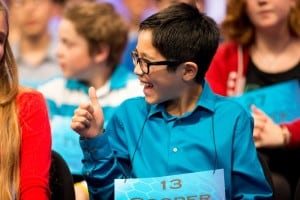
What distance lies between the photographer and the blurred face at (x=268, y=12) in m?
3.16

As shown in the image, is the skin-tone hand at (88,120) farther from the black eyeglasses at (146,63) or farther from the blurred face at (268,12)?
the blurred face at (268,12)

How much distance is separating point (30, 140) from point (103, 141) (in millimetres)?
248

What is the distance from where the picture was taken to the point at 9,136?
2295 millimetres

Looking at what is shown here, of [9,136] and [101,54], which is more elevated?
[9,136]

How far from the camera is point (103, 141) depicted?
2.24 meters

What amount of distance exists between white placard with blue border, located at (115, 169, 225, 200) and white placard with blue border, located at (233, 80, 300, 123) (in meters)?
0.85

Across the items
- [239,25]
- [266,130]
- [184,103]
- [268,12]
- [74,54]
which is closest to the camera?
[184,103]

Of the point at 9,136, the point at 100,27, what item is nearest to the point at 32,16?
the point at 100,27

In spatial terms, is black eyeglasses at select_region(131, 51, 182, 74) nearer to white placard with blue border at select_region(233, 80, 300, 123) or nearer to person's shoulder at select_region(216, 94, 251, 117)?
person's shoulder at select_region(216, 94, 251, 117)

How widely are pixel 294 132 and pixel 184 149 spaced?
78cm

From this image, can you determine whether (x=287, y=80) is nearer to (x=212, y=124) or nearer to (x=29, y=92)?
(x=212, y=124)

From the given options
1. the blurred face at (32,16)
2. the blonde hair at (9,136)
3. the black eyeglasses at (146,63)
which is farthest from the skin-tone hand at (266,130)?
the blurred face at (32,16)

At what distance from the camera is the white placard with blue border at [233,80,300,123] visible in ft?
9.86

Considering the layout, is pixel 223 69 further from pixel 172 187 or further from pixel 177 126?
pixel 172 187
